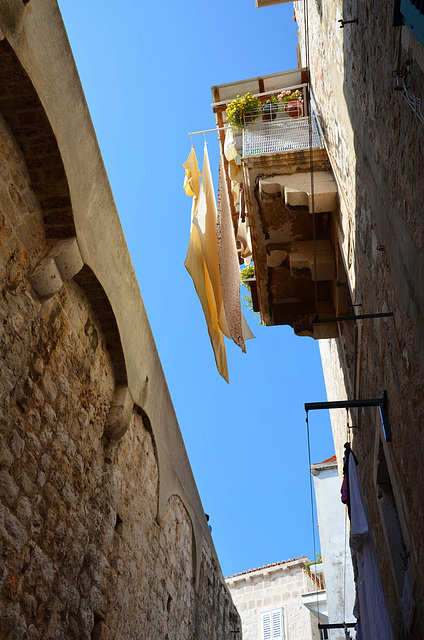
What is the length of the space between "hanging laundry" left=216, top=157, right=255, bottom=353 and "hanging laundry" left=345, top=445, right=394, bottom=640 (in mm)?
2901

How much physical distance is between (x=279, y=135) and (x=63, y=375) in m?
5.71

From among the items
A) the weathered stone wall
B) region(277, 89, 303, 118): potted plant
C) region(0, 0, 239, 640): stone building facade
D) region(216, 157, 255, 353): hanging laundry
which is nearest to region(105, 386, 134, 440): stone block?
region(0, 0, 239, 640): stone building facade

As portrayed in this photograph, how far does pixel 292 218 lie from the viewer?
7184 millimetres

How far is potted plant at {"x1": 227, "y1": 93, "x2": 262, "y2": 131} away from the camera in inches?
351

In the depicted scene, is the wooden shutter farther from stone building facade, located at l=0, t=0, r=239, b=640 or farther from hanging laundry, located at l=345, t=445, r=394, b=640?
stone building facade, located at l=0, t=0, r=239, b=640

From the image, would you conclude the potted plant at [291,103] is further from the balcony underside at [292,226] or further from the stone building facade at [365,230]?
the balcony underside at [292,226]

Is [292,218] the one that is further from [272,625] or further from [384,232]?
[272,625]

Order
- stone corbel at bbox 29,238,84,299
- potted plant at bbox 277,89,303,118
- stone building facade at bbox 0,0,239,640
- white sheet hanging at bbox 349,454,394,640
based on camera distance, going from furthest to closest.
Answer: potted plant at bbox 277,89,303,118
white sheet hanging at bbox 349,454,394,640
stone corbel at bbox 29,238,84,299
stone building facade at bbox 0,0,239,640

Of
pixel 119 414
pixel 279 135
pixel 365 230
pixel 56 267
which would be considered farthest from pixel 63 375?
pixel 279 135

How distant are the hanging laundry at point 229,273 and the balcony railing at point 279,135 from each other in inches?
29.3

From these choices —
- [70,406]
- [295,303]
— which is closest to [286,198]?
[295,303]

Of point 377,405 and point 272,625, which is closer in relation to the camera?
point 377,405

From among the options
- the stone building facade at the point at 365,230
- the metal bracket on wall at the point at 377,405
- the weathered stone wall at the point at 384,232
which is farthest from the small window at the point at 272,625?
the metal bracket on wall at the point at 377,405

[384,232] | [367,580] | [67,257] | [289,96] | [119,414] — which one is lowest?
[367,580]
